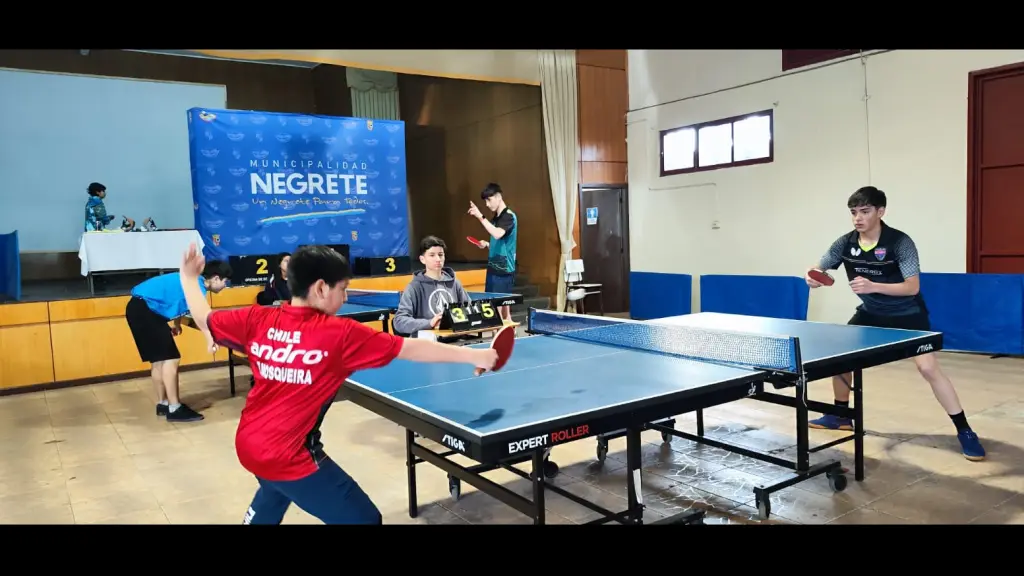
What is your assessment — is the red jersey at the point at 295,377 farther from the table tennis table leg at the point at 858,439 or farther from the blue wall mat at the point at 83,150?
the blue wall mat at the point at 83,150

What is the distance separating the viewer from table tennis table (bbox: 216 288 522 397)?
5688mm

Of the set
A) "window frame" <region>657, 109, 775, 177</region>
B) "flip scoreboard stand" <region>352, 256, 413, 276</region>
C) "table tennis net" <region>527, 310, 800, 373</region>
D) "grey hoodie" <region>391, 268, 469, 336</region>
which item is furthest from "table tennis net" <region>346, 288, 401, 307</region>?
"window frame" <region>657, 109, 775, 177</region>

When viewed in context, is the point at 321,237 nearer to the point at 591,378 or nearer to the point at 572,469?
the point at 572,469

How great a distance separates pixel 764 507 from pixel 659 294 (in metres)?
7.40

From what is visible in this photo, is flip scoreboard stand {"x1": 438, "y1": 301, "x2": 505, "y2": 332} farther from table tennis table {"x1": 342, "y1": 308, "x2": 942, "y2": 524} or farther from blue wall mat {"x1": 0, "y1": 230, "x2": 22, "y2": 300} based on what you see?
blue wall mat {"x1": 0, "y1": 230, "x2": 22, "y2": 300}

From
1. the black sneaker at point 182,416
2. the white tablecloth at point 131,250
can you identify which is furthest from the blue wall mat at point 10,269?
the black sneaker at point 182,416

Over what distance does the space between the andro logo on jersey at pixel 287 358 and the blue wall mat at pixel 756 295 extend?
7.61 m

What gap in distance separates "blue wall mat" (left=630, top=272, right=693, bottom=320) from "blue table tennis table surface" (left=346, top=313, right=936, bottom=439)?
626 centimetres

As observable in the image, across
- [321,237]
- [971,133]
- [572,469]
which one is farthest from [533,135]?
[572,469]

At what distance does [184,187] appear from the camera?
12844 millimetres

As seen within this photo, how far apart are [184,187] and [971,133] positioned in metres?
12.1

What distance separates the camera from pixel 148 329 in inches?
225

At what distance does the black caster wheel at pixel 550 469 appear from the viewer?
163 inches
